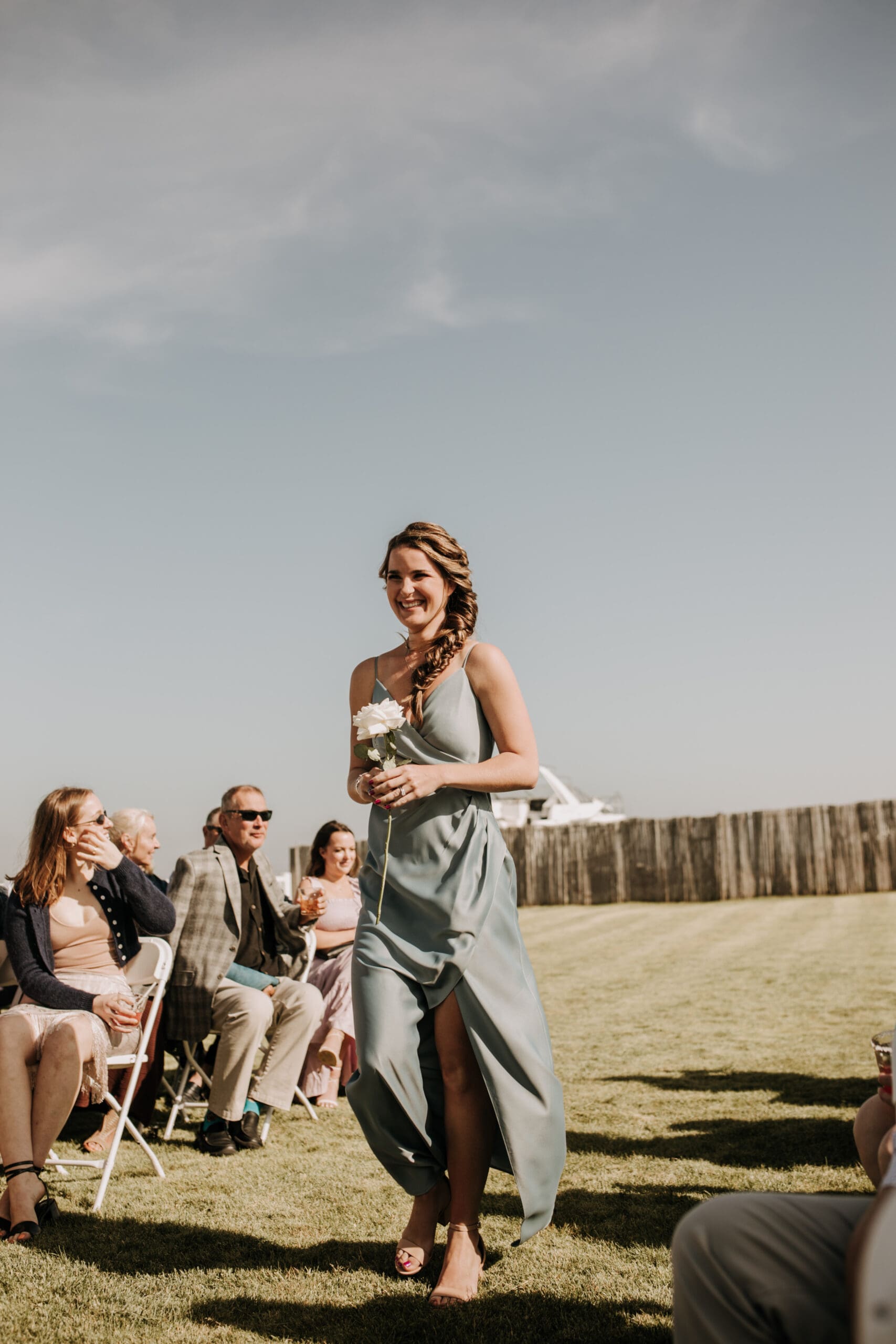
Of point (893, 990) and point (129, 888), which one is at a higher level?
point (129, 888)

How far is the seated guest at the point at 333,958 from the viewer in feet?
23.1

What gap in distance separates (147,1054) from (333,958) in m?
1.81

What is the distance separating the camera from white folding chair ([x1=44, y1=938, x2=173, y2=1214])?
4.77 metres

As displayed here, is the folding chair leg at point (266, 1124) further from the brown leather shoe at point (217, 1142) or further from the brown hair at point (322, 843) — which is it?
the brown hair at point (322, 843)

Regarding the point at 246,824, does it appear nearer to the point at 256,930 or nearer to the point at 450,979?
the point at 256,930

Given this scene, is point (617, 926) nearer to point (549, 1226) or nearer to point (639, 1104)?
point (639, 1104)

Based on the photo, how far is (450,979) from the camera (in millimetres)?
3473

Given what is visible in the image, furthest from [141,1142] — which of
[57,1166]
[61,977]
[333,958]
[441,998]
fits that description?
[333,958]

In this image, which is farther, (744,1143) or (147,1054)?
(147,1054)

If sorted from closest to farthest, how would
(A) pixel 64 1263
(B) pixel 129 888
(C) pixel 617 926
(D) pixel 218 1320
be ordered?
1. (D) pixel 218 1320
2. (A) pixel 64 1263
3. (B) pixel 129 888
4. (C) pixel 617 926

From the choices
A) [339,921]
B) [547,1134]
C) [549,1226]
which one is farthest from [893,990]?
[547,1134]

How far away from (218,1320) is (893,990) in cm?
920

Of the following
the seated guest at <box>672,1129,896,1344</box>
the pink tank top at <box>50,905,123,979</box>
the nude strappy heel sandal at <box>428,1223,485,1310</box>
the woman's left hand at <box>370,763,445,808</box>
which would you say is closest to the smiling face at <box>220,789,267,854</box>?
the pink tank top at <box>50,905,123,979</box>

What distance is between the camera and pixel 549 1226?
13.5 feet
